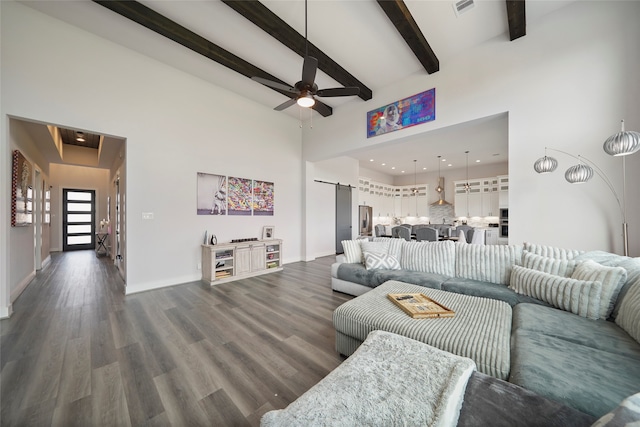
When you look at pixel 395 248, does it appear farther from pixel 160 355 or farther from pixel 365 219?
pixel 365 219

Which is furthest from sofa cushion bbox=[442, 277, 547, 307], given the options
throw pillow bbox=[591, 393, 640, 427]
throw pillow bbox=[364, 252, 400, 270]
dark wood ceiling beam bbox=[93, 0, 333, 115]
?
dark wood ceiling beam bbox=[93, 0, 333, 115]

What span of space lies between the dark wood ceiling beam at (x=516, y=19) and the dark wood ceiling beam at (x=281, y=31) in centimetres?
229

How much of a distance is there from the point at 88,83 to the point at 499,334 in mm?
5495

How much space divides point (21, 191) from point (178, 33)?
336cm

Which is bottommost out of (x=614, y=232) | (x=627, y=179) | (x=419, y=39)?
(x=614, y=232)

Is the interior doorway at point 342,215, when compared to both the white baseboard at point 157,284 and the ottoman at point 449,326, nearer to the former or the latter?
the white baseboard at point 157,284

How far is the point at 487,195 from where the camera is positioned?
27.0 ft

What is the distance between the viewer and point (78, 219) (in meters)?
8.23

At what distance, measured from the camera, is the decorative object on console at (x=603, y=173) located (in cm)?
198

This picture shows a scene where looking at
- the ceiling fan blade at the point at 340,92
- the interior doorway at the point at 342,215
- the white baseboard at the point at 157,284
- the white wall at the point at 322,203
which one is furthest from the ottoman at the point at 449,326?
the interior doorway at the point at 342,215

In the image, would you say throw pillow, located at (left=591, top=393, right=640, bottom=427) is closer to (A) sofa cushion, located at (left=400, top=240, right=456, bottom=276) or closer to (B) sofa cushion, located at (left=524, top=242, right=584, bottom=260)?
(B) sofa cushion, located at (left=524, top=242, right=584, bottom=260)

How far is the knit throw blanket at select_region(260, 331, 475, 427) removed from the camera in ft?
2.76

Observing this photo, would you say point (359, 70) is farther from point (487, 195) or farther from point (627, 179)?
point (487, 195)

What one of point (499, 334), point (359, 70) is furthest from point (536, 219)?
point (359, 70)
